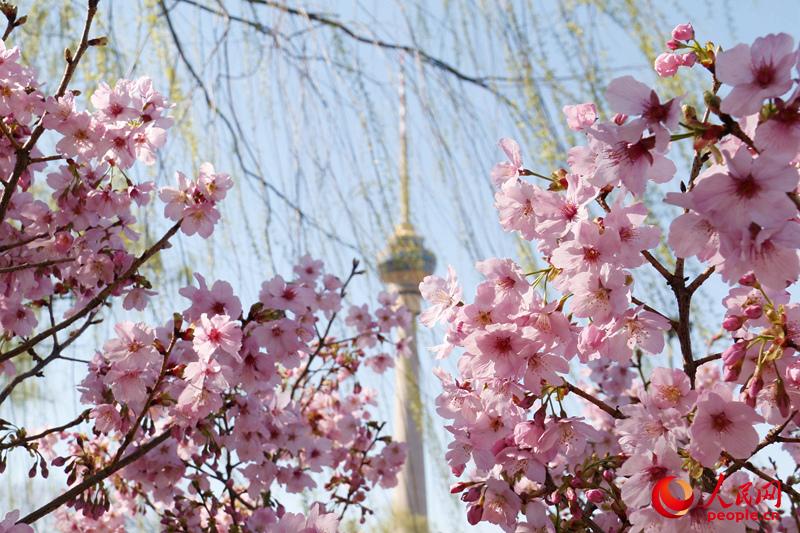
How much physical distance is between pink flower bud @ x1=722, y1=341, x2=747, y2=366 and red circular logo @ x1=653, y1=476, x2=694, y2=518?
0.23m

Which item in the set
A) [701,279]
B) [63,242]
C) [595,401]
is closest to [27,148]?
[63,242]

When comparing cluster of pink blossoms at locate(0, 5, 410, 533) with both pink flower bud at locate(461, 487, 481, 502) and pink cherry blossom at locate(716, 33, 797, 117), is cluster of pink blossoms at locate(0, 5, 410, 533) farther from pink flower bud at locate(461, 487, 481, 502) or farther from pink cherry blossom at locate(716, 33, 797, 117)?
pink cherry blossom at locate(716, 33, 797, 117)

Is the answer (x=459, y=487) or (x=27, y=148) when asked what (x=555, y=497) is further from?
(x=27, y=148)

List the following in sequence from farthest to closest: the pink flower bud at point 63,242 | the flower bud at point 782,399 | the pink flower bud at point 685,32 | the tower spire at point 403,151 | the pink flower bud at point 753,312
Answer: the tower spire at point 403,151
the pink flower bud at point 63,242
the pink flower bud at point 685,32
the pink flower bud at point 753,312
the flower bud at point 782,399

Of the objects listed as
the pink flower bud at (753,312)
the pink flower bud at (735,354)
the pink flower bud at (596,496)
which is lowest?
the pink flower bud at (596,496)

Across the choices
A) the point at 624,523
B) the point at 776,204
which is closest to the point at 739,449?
the point at 624,523

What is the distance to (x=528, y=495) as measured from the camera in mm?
1674

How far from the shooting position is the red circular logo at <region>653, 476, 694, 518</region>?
1320 mm

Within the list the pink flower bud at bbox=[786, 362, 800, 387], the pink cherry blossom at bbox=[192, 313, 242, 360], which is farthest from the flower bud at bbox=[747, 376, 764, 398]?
the pink cherry blossom at bbox=[192, 313, 242, 360]

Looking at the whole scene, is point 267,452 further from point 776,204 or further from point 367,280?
point 776,204

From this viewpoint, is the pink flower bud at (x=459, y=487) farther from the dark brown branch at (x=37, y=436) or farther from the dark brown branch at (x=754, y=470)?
the dark brown branch at (x=37, y=436)

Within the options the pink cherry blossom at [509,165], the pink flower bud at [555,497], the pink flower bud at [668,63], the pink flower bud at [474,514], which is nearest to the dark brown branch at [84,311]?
the pink cherry blossom at [509,165]

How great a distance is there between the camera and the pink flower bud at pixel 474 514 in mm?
1628

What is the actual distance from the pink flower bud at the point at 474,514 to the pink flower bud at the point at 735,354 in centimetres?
59
